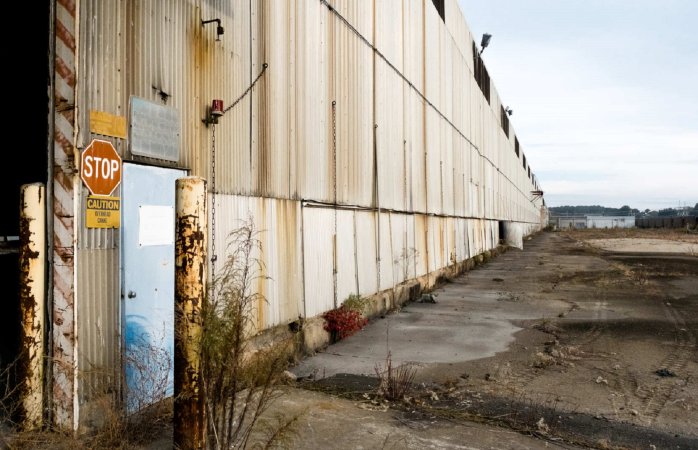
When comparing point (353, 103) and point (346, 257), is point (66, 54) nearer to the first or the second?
point (346, 257)

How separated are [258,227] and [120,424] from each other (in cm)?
329

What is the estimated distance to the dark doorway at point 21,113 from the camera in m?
4.77

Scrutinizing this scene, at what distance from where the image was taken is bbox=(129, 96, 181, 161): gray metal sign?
5.18 meters

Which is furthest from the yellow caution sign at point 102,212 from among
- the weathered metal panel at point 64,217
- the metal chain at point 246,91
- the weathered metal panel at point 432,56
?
the weathered metal panel at point 432,56

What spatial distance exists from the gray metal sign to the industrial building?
2 centimetres

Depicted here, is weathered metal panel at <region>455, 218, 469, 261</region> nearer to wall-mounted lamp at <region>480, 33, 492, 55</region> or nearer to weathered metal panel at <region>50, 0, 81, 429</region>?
wall-mounted lamp at <region>480, 33, 492, 55</region>

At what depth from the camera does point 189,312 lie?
12.3 ft

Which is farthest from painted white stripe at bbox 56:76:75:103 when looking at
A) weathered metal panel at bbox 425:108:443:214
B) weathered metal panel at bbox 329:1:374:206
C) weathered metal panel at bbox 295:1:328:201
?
weathered metal panel at bbox 425:108:443:214

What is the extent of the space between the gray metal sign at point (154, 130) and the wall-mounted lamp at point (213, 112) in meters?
0.49

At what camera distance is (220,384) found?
3.80 m

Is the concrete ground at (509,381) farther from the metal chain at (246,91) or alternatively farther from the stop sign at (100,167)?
the metal chain at (246,91)

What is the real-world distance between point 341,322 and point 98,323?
487 cm

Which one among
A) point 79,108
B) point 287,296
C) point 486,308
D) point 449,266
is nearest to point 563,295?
→ point 486,308

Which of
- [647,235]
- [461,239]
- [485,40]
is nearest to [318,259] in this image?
[461,239]
